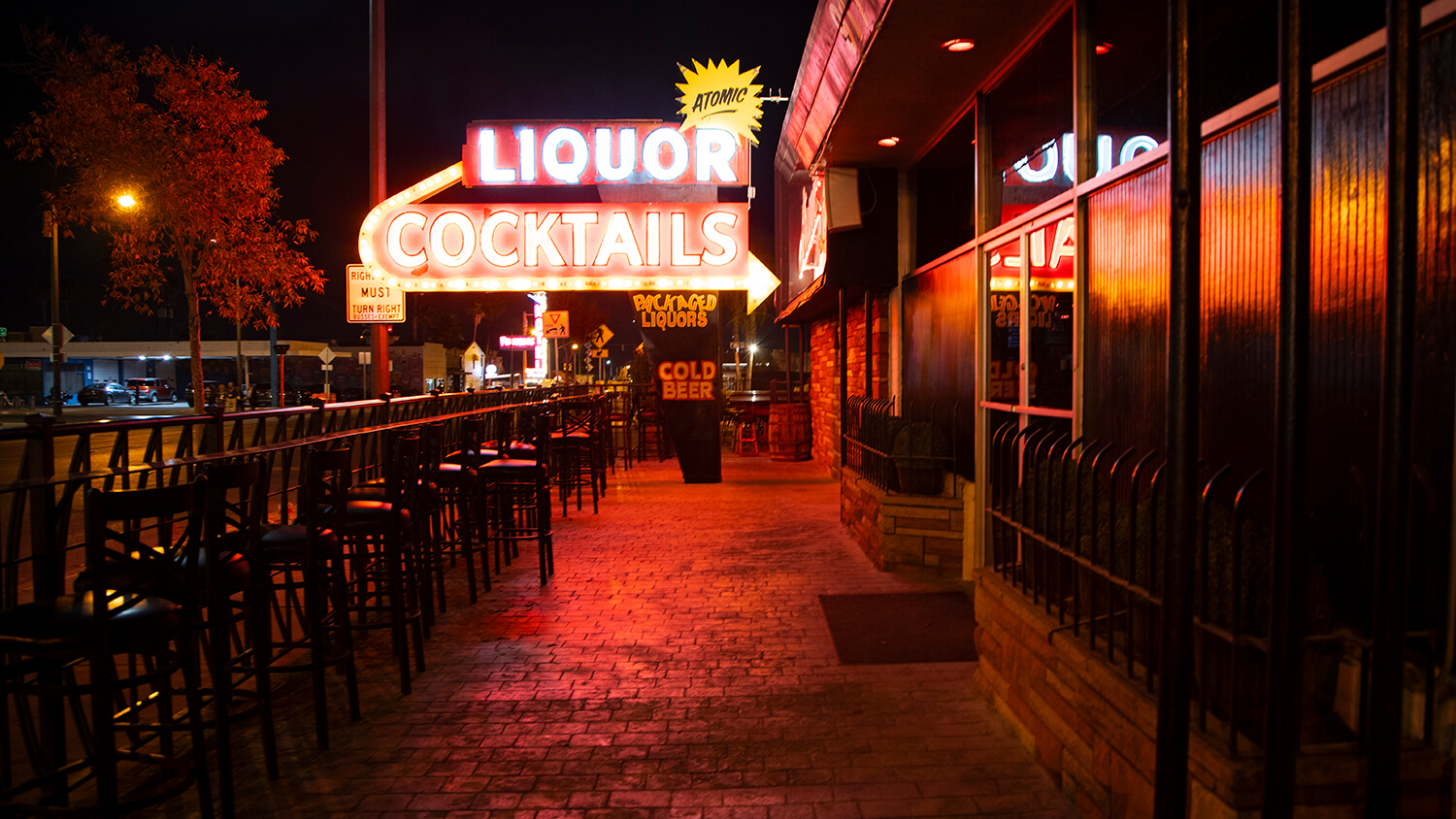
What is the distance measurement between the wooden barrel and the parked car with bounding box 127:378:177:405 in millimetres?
47111

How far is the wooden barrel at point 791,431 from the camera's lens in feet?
51.9

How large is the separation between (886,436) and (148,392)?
55.1 m

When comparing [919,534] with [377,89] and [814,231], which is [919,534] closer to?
[814,231]

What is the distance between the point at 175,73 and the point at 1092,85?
19.6m

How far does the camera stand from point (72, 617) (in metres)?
2.75

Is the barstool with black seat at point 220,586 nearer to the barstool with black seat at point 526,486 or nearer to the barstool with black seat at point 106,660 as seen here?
the barstool with black seat at point 106,660

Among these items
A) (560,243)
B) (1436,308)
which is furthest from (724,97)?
(1436,308)

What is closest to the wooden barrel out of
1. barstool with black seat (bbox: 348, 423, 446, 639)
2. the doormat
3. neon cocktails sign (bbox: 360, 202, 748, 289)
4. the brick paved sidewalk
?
neon cocktails sign (bbox: 360, 202, 748, 289)

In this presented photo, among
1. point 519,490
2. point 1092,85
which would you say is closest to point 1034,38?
point 1092,85

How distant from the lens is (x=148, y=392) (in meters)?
→ 49.0

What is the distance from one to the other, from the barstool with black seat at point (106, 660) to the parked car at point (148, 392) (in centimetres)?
5421

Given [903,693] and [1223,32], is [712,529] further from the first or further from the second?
[1223,32]

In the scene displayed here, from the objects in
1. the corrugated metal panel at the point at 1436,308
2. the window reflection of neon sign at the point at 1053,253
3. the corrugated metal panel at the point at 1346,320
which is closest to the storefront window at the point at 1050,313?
the window reflection of neon sign at the point at 1053,253

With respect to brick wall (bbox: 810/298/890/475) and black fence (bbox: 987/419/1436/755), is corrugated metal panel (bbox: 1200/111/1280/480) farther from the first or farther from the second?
brick wall (bbox: 810/298/890/475)
